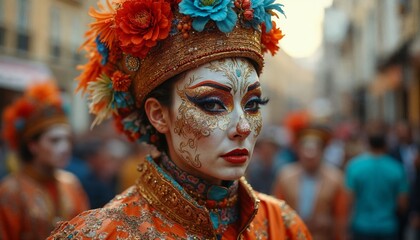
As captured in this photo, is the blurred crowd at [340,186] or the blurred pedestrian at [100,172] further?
the blurred pedestrian at [100,172]

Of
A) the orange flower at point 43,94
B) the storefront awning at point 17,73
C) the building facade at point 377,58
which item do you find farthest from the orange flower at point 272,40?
the storefront awning at point 17,73

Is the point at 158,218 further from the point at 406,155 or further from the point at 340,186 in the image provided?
the point at 406,155

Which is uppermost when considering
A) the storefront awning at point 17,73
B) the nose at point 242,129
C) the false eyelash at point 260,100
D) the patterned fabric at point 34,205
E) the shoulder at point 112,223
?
the storefront awning at point 17,73

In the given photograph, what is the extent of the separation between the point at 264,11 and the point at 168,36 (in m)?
0.47

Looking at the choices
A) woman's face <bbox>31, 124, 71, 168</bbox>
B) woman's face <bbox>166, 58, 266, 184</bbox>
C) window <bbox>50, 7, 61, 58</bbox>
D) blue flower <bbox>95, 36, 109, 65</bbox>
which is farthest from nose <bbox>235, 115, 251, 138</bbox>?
window <bbox>50, 7, 61, 58</bbox>

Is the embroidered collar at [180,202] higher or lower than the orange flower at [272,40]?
lower

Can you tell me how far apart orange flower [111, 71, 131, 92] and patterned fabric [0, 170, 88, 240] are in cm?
247

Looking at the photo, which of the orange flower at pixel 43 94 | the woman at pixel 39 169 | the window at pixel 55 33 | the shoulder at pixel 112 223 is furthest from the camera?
the window at pixel 55 33

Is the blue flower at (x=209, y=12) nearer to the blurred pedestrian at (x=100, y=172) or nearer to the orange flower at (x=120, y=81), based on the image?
the orange flower at (x=120, y=81)

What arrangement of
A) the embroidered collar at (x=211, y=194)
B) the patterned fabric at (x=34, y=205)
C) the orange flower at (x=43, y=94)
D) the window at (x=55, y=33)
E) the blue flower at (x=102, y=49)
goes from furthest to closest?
the window at (x=55, y=33) < the orange flower at (x=43, y=94) < the patterned fabric at (x=34, y=205) < the blue flower at (x=102, y=49) < the embroidered collar at (x=211, y=194)

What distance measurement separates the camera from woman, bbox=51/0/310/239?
2.53 m

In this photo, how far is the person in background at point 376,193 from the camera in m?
7.00

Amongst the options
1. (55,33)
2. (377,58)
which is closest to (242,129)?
(55,33)

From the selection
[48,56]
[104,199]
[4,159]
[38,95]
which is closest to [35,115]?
[38,95]
